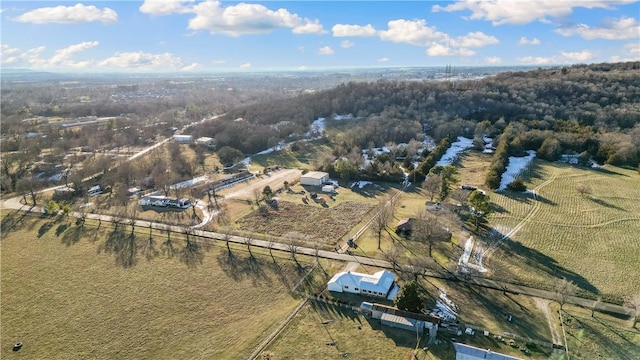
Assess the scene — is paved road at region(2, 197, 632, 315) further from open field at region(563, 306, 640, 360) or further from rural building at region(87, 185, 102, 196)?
rural building at region(87, 185, 102, 196)

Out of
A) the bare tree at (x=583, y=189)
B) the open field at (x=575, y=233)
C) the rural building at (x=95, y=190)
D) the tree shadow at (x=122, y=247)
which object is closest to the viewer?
the open field at (x=575, y=233)

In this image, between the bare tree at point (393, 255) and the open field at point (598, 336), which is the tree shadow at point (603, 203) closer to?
the open field at point (598, 336)

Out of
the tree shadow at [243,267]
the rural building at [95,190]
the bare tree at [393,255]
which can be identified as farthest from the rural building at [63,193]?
the bare tree at [393,255]

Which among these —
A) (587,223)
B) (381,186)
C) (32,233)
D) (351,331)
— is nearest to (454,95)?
(381,186)

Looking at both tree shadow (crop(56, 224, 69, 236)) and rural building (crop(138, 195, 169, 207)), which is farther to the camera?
rural building (crop(138, 195, 169, 207))

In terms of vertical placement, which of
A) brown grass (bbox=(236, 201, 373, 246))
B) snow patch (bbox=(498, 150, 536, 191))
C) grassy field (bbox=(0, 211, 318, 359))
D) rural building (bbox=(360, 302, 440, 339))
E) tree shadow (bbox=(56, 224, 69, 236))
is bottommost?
grassy field (bbox=(0, 211, 318, 359))

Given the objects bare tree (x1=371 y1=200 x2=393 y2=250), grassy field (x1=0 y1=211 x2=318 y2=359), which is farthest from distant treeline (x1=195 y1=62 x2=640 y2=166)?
grassy field (x1=0 y1=211 x2=318 y2=359)

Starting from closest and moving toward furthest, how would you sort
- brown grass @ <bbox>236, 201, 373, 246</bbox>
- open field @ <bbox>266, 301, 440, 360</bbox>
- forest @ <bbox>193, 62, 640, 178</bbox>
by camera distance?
open field @ <bbox>266, 301, 440, 360</bbox> < brown grass @ <bbox>236, 201, 373, 246</bbox> < forest @ <bbox>193, 62, 640, 178</bbox>

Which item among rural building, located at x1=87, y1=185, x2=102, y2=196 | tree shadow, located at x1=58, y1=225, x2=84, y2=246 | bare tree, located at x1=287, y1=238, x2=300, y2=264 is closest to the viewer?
bare tree, located at x1=287, y1=238, x2=300, y2=264
